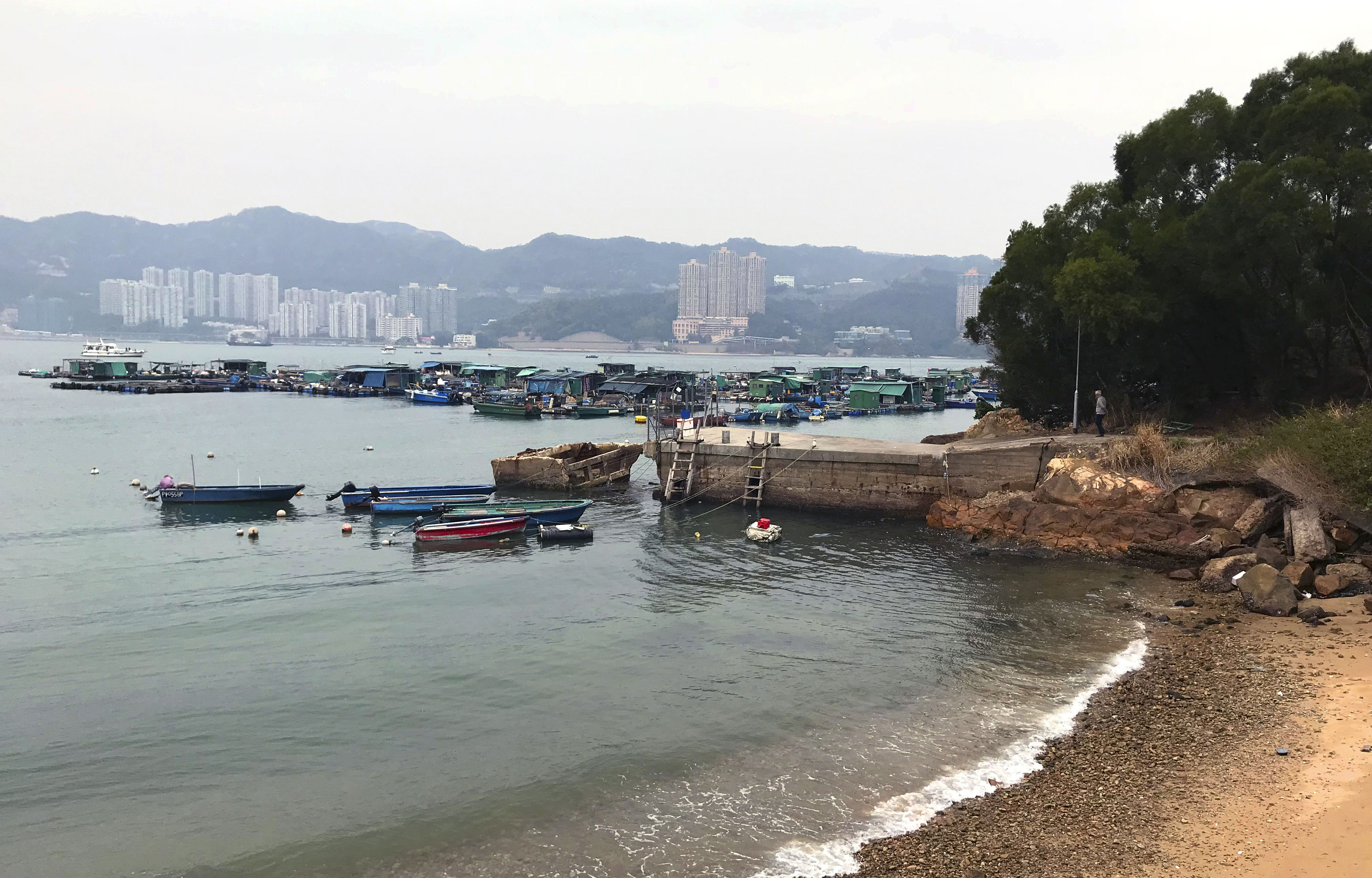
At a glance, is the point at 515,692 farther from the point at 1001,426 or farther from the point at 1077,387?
the point at 1001,426

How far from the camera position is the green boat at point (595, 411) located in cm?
7238

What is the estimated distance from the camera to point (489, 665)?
16.2 meters

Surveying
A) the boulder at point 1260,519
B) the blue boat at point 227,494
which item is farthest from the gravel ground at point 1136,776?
the blue boat at point 227,494

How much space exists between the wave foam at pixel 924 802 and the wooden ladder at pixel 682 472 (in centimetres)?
1913

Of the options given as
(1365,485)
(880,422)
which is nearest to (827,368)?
(880,422)

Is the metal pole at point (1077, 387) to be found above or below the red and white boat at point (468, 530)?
above

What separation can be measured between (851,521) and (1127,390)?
12.3 m

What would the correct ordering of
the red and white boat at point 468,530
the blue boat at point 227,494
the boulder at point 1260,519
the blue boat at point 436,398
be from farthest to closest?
the blue boat at point 436,398 → the blue boat at point 227,494 → the red and white boat at point 468,530 → the boulder at point 1260,519

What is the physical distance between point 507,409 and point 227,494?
130 ft

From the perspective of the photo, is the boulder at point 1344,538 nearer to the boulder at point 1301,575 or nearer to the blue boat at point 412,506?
the boulder at point 1301,575

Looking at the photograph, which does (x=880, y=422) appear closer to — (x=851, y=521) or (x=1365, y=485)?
(x=851, y=521)

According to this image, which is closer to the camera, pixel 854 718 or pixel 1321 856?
pixel 1321 856

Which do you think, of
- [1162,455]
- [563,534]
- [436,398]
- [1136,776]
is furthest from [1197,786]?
[436,398]

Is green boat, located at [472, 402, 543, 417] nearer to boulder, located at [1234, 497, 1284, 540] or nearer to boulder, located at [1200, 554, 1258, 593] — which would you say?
boulder, located at [1234, 497, 1284, 540]
